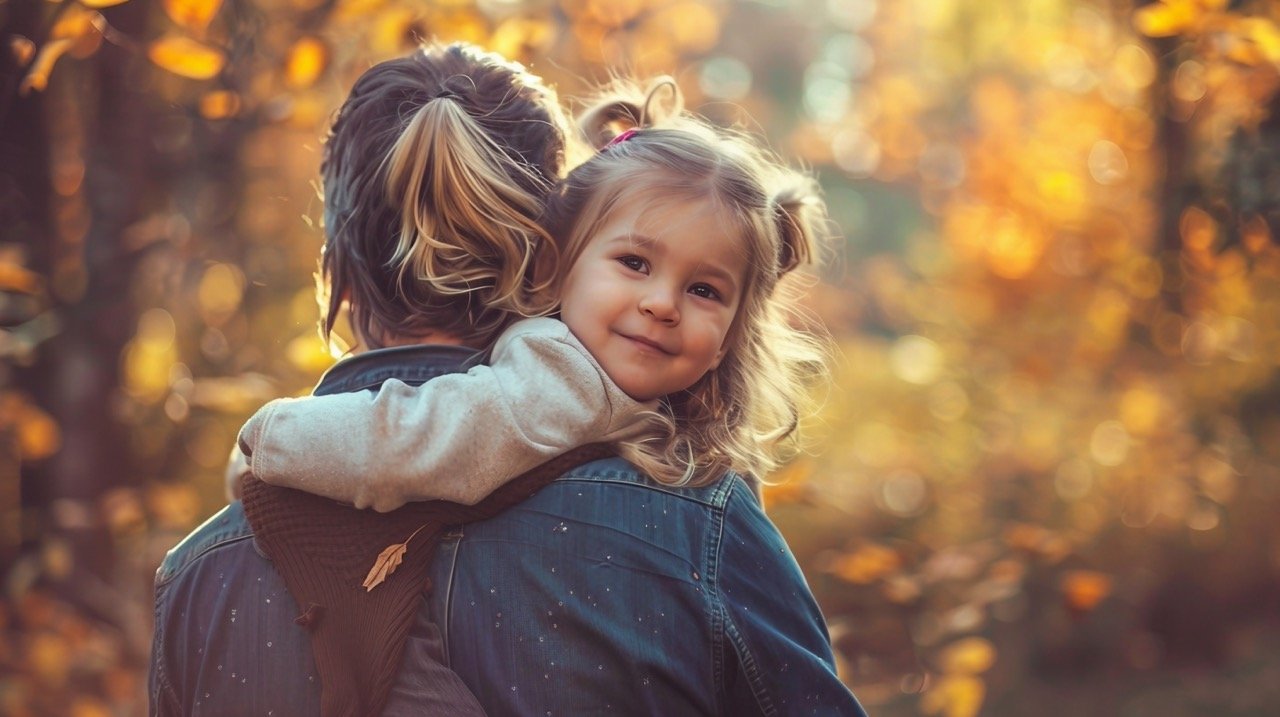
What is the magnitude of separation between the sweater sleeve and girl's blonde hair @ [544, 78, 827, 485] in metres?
0.13

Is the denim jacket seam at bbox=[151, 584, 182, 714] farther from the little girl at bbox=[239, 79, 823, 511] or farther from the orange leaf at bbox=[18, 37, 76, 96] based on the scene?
the orange leaf at bbox=[18, 37, 76, 96]

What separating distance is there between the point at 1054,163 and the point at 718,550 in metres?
5.50

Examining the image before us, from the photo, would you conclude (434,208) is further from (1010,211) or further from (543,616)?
(1010,211)

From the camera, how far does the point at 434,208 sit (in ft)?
5.09

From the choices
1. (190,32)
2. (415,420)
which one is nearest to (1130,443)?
(190,32)

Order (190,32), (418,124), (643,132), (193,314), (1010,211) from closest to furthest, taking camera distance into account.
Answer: (418,124) → (643,132) → (190,32) → (193,314) → (1010,211)

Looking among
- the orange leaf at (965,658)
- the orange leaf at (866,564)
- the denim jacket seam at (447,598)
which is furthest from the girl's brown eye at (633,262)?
the orange leaf at (965,658)

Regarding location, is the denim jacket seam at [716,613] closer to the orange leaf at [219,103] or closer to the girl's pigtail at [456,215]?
the girl's pigtail at [456,215]

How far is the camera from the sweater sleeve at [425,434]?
1357 millimetres

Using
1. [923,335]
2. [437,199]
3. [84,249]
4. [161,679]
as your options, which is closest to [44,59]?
[437,199]

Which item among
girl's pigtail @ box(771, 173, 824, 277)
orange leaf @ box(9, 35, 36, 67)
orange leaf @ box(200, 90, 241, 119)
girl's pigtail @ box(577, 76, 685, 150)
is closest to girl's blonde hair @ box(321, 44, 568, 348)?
girl's pigtail @ box(577, 76, 685, 150)

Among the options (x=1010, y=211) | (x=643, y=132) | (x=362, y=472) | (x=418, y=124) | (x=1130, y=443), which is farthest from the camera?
(x=1010, y=211)

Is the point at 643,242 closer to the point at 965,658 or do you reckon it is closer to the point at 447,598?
the point at 447,598

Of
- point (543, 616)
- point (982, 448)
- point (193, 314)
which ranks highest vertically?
point (543, 616)
